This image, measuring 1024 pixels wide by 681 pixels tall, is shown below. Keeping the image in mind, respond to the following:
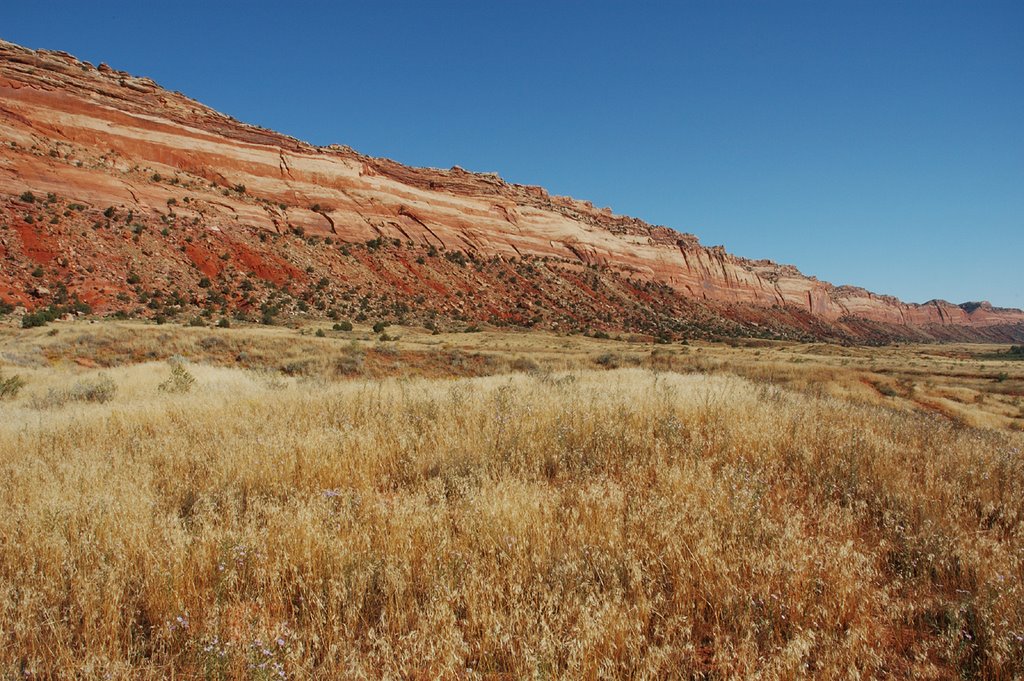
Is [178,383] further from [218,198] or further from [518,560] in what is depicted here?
[218,198]

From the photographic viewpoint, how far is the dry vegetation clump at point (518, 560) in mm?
1977

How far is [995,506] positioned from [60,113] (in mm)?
64551

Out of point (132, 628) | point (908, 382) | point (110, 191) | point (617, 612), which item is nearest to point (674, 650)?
point (617, 612)

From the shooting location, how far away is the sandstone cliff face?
115 feet

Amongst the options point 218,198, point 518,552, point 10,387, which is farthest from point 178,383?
point 218,198

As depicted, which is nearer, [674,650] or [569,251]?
[674,650]

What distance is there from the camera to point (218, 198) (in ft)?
151

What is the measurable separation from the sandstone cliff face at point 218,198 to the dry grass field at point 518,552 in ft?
118

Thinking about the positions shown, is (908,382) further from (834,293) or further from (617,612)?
(834,293)

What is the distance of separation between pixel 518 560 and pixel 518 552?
0.04m

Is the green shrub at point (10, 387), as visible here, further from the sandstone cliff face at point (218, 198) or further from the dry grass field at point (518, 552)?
the sandstone cliff face at point (218, 198)

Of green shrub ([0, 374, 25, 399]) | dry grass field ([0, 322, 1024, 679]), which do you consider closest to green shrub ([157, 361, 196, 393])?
green shrub ([0, 374, 25, 399])

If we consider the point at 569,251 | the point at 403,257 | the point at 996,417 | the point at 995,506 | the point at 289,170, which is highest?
the point at 289,170

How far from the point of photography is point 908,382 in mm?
21391
